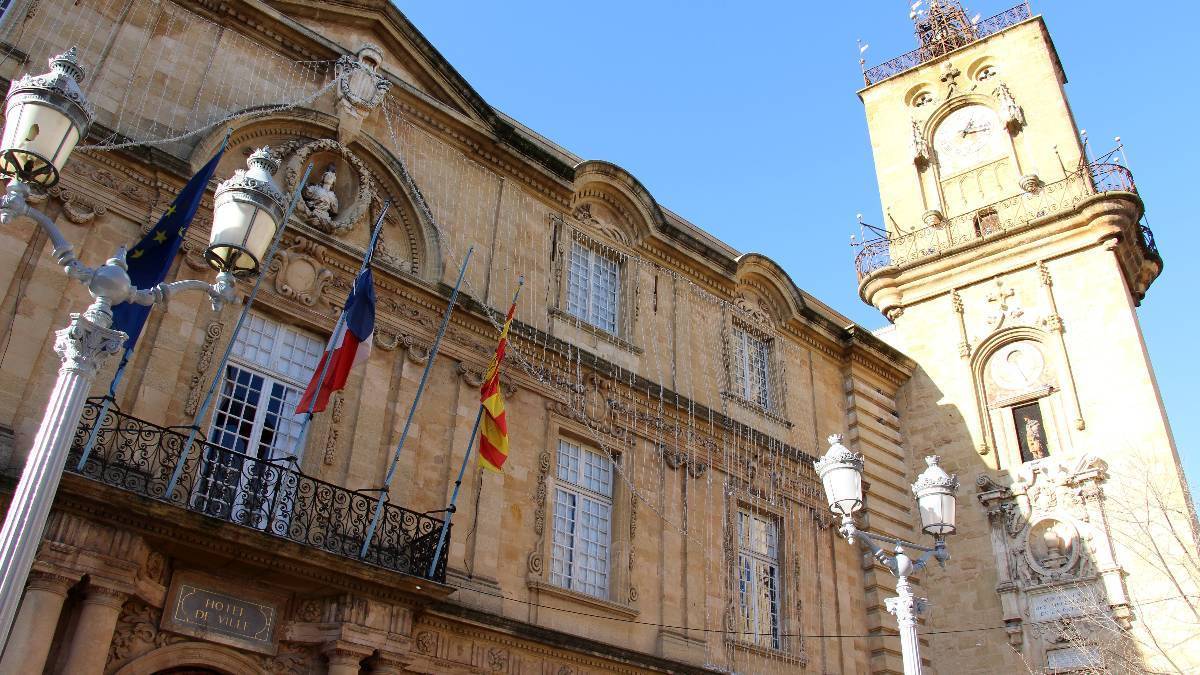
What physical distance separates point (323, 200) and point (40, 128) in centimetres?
626

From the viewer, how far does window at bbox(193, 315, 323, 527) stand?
940cm

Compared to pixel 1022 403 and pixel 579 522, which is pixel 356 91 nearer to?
pixel 579 522

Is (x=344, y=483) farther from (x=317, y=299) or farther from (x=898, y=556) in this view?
(x=898, y=556)

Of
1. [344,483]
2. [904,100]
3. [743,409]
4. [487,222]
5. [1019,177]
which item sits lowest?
[344,483]

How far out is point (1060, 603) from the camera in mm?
15938

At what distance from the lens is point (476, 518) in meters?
11.6

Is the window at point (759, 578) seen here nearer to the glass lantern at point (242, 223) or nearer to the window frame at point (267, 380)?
the window frame at point (267, 380)

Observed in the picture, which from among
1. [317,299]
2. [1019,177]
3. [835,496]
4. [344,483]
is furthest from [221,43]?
[1019,177]

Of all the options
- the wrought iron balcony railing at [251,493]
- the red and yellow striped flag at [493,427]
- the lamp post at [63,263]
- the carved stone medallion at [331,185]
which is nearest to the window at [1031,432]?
the red and yellow striped flag at [493,427]

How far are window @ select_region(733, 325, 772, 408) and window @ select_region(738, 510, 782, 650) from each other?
208 centimetres

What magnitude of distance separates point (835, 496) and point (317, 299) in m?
6.25

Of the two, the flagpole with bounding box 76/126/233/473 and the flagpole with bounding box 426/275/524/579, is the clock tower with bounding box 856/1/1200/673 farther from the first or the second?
the flagpole with bounding box 76/126/233/473

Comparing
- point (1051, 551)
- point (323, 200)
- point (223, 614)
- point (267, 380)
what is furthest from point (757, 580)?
point (323, 200)

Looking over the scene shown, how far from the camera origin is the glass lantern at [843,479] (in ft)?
27.7
